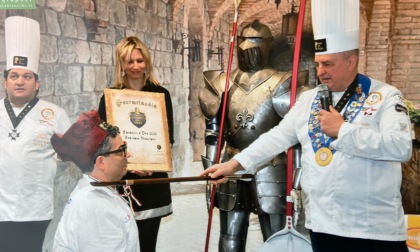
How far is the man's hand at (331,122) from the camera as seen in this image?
1742 millimetres

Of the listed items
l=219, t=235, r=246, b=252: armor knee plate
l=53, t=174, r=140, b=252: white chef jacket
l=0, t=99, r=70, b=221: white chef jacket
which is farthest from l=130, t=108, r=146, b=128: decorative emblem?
l=219, t=235, r=246, b=252: armor knee plate

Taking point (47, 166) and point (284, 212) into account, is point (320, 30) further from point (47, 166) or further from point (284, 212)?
point (47, 166)

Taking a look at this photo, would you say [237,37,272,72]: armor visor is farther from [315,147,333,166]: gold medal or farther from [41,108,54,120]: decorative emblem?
[41,108,54,120]: decorative emblem

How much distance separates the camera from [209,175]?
2.15 m

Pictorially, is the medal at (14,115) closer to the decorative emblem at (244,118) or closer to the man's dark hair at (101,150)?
the man's dark hair at (101,150)

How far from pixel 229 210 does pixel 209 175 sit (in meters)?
0.56

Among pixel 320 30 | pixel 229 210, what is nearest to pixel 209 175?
pixel 229 210

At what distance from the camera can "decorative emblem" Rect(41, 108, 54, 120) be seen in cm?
202

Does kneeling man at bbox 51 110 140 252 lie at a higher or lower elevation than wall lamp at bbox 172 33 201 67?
lower

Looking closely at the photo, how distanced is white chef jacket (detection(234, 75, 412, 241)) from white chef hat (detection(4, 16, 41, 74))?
43.2 inches

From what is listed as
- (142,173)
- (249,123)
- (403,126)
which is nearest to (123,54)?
(142,173)

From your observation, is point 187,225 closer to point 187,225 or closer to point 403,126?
point 187,225

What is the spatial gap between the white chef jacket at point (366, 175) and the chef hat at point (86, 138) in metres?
0.77

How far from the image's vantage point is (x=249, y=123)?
260 cm
